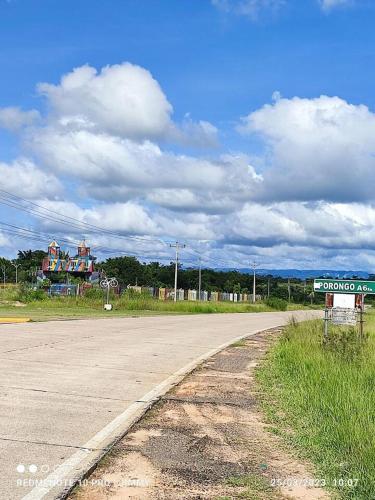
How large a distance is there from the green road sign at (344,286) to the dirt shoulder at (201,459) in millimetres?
8364

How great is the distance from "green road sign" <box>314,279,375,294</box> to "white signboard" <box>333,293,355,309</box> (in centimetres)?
37

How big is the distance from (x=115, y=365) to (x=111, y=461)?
713cm

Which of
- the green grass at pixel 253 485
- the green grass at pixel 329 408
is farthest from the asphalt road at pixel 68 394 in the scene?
the green grass at pixel 329 408

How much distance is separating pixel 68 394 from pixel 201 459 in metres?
3.77

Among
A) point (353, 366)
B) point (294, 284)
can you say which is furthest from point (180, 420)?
point (294, 284)

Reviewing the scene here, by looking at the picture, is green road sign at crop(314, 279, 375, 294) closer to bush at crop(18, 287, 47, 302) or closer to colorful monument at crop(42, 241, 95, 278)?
bush at crop(18, 287, 47, 302)

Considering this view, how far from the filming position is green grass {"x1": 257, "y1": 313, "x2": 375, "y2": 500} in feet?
19.7

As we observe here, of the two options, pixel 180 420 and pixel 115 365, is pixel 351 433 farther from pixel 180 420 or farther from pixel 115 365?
pixel 115 365

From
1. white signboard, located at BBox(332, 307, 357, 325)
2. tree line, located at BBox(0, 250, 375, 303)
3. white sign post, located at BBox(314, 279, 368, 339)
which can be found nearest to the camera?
white sign post, located at BBox(314, 279, 368, 339)

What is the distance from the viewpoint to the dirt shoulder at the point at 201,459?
17.9 ft

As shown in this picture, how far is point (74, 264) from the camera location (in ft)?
292

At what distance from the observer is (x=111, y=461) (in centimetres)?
623

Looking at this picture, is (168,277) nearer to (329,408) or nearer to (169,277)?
(169,277)

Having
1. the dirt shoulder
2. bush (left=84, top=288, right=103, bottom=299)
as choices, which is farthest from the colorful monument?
the dirt shoulder
